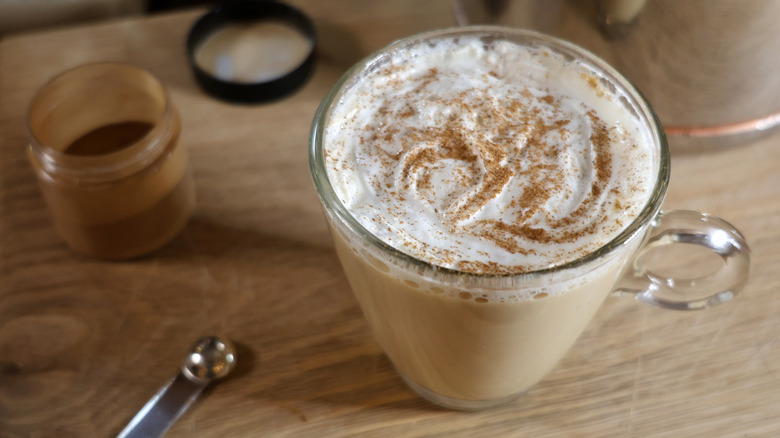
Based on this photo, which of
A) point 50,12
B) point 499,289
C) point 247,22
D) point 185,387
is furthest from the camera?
point 50,12

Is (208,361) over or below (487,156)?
below

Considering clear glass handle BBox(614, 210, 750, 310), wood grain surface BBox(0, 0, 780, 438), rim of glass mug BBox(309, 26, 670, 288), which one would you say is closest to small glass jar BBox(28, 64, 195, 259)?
wood grain surface BBox(0, 0, 780, 438)

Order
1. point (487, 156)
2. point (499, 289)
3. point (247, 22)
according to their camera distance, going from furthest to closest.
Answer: point (247, 22) < point (487, 156) < point (499, 289)

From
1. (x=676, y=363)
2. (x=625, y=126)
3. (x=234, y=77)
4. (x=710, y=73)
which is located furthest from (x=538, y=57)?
(x=234, y=77)

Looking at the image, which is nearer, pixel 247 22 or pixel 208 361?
pixel 208 361

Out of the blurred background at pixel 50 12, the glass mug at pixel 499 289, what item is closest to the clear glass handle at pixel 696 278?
the glass mug at pixel 499 289

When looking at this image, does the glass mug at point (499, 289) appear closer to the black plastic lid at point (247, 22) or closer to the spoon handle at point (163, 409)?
the spoon handle at point (163, 409)

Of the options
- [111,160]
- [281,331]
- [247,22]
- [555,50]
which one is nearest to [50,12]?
[247,22]

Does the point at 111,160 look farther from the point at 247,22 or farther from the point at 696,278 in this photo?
the point at 696,278
